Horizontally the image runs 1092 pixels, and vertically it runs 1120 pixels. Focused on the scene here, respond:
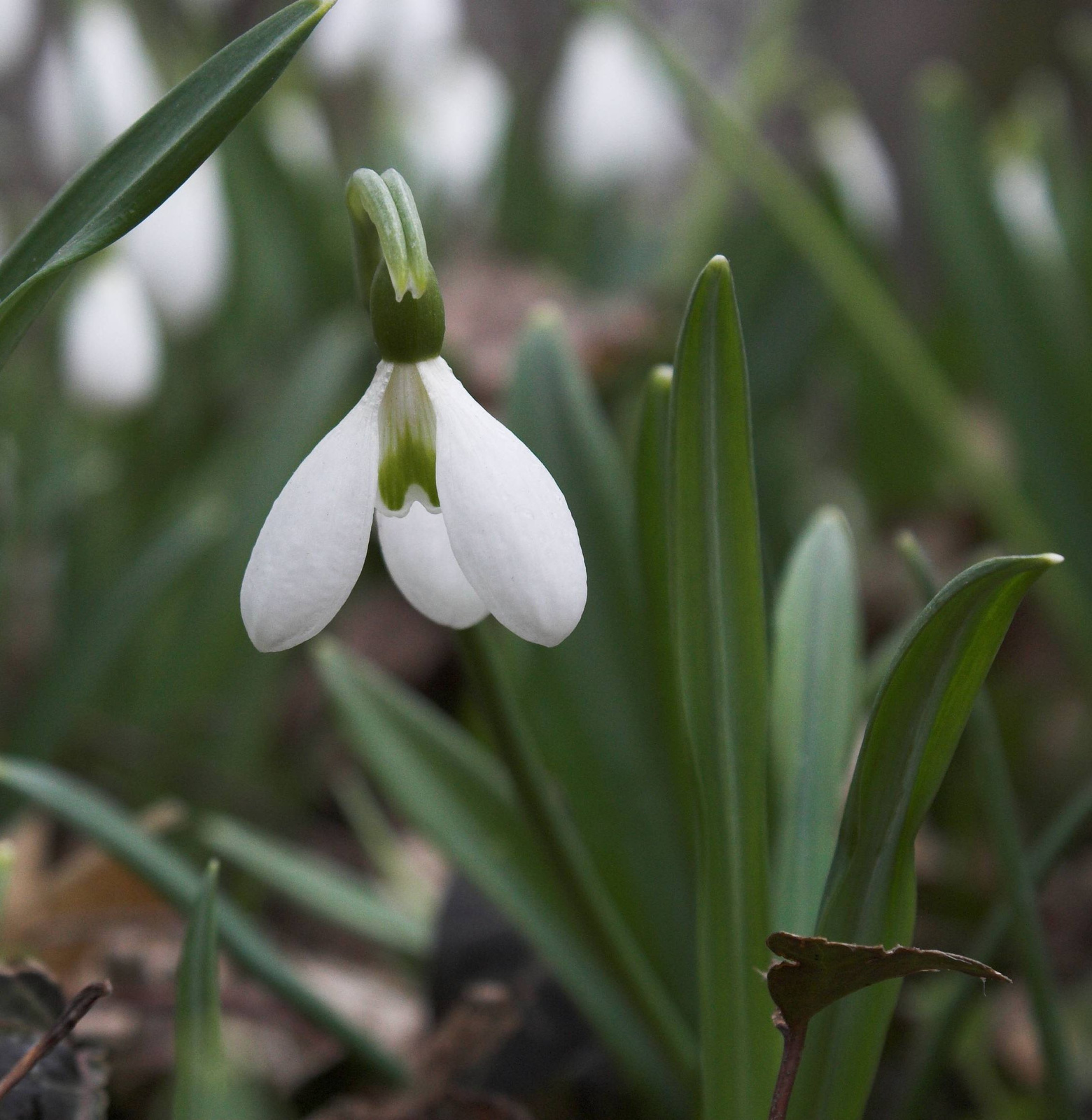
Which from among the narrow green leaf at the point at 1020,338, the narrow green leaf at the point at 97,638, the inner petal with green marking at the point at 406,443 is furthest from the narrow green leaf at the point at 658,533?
the narrow green leaf at the point at 1020,338

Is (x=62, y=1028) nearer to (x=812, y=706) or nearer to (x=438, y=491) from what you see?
(x=438, y=491)

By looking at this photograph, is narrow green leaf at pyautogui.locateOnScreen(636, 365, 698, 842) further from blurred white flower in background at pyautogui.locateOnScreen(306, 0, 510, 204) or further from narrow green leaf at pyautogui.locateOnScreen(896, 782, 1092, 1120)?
blurred white flower in background at pyautogui.locateOnScreen(306, 0, 510, 204)

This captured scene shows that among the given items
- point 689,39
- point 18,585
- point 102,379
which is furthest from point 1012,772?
point 689,39

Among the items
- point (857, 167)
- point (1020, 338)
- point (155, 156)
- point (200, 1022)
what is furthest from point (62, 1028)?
point (857, 167)

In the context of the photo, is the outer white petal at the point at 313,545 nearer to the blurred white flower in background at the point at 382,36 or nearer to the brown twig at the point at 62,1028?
the brown twig at the point at 62,1028

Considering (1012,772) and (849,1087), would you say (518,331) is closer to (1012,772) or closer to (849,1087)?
(1012,772)

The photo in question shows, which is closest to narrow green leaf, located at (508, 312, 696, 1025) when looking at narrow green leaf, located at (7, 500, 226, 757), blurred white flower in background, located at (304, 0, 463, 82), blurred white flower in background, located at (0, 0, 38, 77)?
narrow green leaf, located at (7, 500, 226, 757)
